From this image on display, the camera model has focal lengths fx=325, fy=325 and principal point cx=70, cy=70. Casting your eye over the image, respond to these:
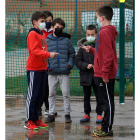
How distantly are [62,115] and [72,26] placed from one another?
4.37m

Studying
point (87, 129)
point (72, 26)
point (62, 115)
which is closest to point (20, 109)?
point (62, 115)

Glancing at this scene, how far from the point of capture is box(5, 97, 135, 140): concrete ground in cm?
517

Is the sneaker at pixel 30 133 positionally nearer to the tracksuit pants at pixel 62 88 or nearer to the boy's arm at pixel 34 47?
the tracksuit pants at pixel 62 88

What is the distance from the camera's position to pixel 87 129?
561 cm

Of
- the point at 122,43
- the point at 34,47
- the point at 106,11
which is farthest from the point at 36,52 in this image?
the point at 122,43

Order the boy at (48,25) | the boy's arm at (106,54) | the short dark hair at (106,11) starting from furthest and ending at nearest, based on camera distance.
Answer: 1. the boy at (48,25)
2. the short dark hair at (106,11)
3. the boy's arm at (106,54)

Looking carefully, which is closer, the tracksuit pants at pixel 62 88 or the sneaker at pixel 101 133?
the sneaker at pixel 101 133

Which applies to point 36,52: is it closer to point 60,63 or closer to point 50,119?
point 60,63

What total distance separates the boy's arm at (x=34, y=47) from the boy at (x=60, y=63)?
68 centimetres

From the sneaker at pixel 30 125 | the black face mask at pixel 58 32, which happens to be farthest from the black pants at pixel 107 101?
the black face mask at pixel 58 32

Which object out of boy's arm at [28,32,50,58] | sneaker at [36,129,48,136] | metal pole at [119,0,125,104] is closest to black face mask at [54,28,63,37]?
boy's arm at [28,32,50,58]

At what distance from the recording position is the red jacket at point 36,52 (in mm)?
5500

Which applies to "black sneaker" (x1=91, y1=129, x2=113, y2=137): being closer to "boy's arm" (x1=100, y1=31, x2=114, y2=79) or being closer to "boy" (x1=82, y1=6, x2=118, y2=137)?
"boy" (x1=82, y1=6, x2=118, y2=137)

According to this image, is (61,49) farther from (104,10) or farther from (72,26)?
(72,26)
